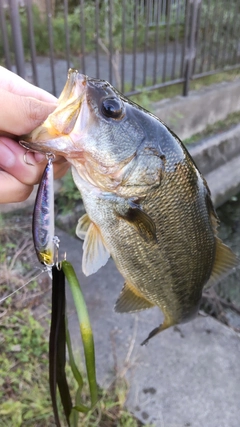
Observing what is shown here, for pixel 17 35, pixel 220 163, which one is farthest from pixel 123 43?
pixel 220 163

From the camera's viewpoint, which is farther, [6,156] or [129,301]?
[129,301]

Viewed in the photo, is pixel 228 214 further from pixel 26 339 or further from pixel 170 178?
pixel 170 178

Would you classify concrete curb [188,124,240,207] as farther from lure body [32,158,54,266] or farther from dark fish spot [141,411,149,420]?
lure body [32,158,54,266]

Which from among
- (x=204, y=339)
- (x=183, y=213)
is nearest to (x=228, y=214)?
(x=204, y=339)

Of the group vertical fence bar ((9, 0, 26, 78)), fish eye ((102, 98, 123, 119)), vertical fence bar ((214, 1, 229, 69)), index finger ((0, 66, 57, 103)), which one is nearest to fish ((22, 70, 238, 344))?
fish eye ((102, 98, 123, 119))

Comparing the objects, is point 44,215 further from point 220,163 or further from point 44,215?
point 220,163

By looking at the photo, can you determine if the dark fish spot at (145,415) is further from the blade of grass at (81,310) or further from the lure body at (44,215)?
the lure body at (44,215)

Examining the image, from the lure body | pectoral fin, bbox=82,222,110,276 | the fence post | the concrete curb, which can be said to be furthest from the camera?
the fence post
